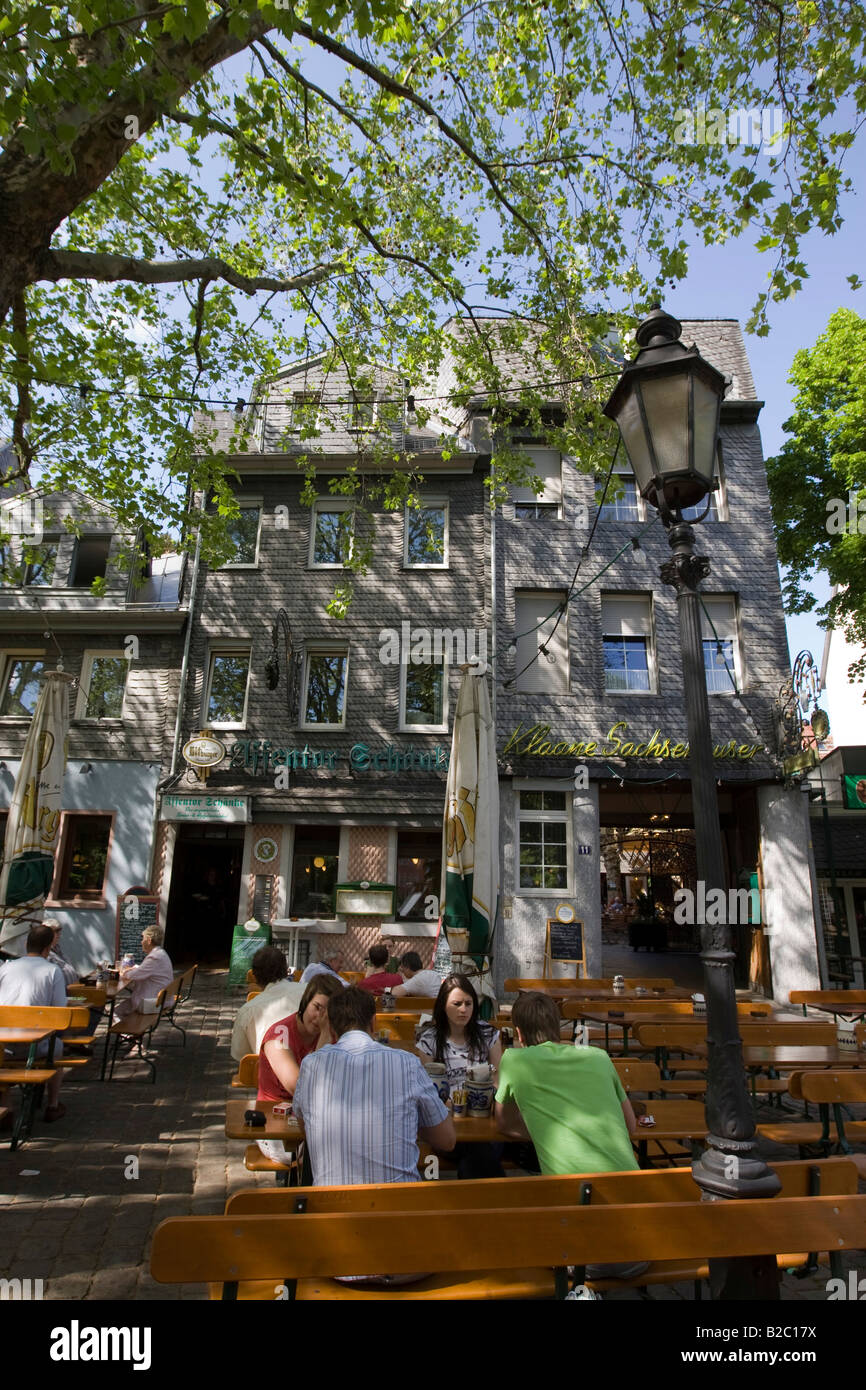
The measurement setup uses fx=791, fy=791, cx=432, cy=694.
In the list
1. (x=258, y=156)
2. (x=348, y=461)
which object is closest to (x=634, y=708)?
(x=348, y=461)

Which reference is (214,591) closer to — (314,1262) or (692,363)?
(692,363)

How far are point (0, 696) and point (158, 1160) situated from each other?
49.2 ft

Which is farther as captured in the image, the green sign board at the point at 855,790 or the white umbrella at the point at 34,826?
the green sign board at the point at 855,790

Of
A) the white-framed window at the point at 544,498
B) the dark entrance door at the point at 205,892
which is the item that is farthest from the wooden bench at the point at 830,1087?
the dark entrance door at the point at 205,892

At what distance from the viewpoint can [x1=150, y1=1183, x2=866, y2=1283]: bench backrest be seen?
7.63 ft

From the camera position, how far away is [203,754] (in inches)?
639

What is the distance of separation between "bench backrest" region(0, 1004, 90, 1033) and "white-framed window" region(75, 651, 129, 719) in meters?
12.0

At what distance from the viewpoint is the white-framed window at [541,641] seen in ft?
54.7

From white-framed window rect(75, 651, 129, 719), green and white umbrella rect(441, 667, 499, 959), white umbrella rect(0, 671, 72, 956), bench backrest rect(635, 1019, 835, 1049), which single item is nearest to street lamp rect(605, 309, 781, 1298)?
bench backrest rect(635, 1019, 835, 1049)

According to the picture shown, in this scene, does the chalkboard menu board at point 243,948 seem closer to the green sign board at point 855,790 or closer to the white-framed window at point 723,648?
the white-framed window at point 723,648

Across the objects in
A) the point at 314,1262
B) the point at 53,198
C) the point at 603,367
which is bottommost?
the point at 314,1262

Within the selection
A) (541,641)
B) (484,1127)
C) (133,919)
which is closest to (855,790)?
(541,641)

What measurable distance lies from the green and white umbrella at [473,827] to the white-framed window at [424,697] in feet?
27.3

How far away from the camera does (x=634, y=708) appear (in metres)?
Answer: 16.4
